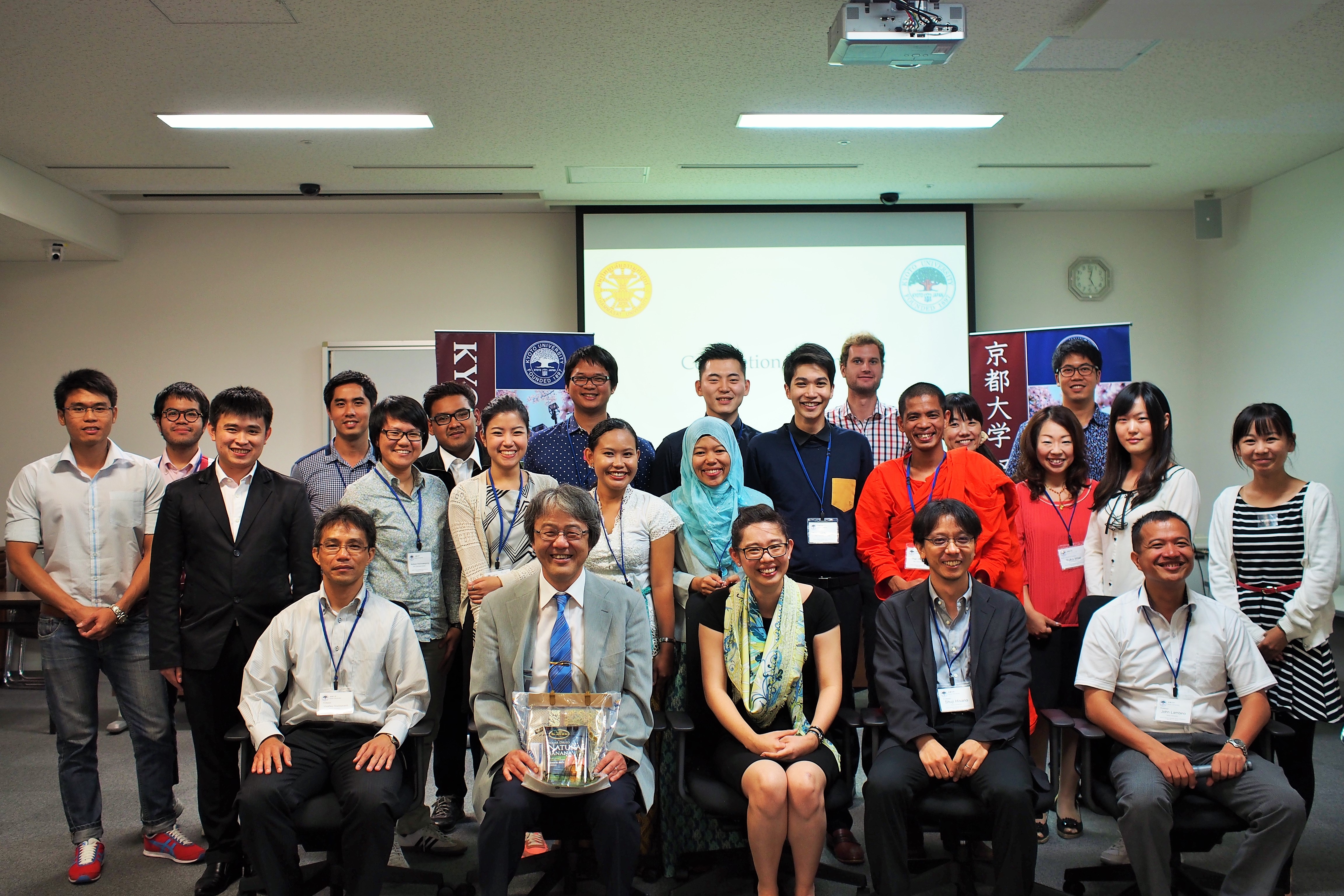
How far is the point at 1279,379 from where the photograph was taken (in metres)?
6.41

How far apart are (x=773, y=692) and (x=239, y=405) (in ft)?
6.52

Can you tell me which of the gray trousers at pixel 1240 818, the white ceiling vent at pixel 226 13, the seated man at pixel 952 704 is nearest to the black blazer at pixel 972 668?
the seated man at pixel 952 704

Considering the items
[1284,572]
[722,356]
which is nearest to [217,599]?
[722,356]

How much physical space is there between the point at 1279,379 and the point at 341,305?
22.8 ft

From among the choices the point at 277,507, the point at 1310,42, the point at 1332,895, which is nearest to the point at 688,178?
the point at 1310,42

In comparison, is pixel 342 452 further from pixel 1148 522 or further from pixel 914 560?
pixel 1148 522

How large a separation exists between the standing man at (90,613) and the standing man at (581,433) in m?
1.42

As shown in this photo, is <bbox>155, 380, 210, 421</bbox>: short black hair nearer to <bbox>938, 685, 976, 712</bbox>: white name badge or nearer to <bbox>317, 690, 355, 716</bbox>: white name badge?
<bbox>317, 690, 355, 716</bbox>: white name badge

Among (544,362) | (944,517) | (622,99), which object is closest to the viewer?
(944,517)

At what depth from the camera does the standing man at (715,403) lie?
3570 millimetres

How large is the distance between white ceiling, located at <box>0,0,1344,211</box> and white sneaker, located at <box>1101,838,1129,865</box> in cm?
339

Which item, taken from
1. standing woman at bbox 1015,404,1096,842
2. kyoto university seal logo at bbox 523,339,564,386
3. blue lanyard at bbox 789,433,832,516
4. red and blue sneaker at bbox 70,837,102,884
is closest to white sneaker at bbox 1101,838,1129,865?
standing woman at bbox 1015,404,1096,842

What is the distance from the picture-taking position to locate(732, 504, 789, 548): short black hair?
275cm

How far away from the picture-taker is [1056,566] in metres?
3.42
